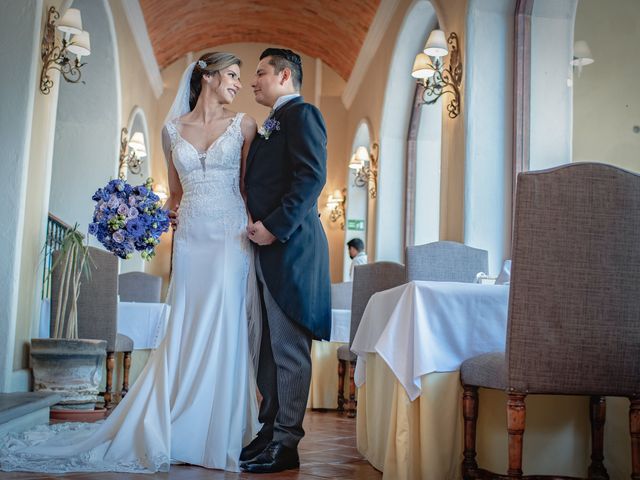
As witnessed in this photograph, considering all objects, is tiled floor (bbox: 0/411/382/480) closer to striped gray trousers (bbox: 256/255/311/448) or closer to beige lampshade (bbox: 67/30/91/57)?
striped gray trousers (bbox: 256/255/311/448)

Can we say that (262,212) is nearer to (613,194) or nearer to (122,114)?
(613,194)

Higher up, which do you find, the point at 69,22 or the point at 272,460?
the point at 69,22

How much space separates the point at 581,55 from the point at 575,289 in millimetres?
2858

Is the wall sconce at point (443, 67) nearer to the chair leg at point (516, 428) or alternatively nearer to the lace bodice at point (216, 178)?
the lace bodice at point (216, 178)

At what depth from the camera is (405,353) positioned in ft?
8.78

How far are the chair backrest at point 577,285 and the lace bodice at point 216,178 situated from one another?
1.10m

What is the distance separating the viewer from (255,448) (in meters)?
2.76

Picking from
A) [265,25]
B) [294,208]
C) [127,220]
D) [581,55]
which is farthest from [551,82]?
[265,25]

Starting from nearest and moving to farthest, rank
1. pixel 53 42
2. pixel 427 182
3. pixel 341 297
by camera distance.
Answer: pixel 53 42, pixel 341 297, pixel 427 182


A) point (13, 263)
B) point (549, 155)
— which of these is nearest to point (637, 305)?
point (549, 155)

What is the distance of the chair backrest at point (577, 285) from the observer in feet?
7.59

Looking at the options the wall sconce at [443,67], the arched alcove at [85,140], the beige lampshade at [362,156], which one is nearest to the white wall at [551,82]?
the wall sconce at [443,67]

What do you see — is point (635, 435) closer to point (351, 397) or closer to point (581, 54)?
point (581, 54)

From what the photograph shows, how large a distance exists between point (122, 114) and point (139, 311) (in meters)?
4.07
